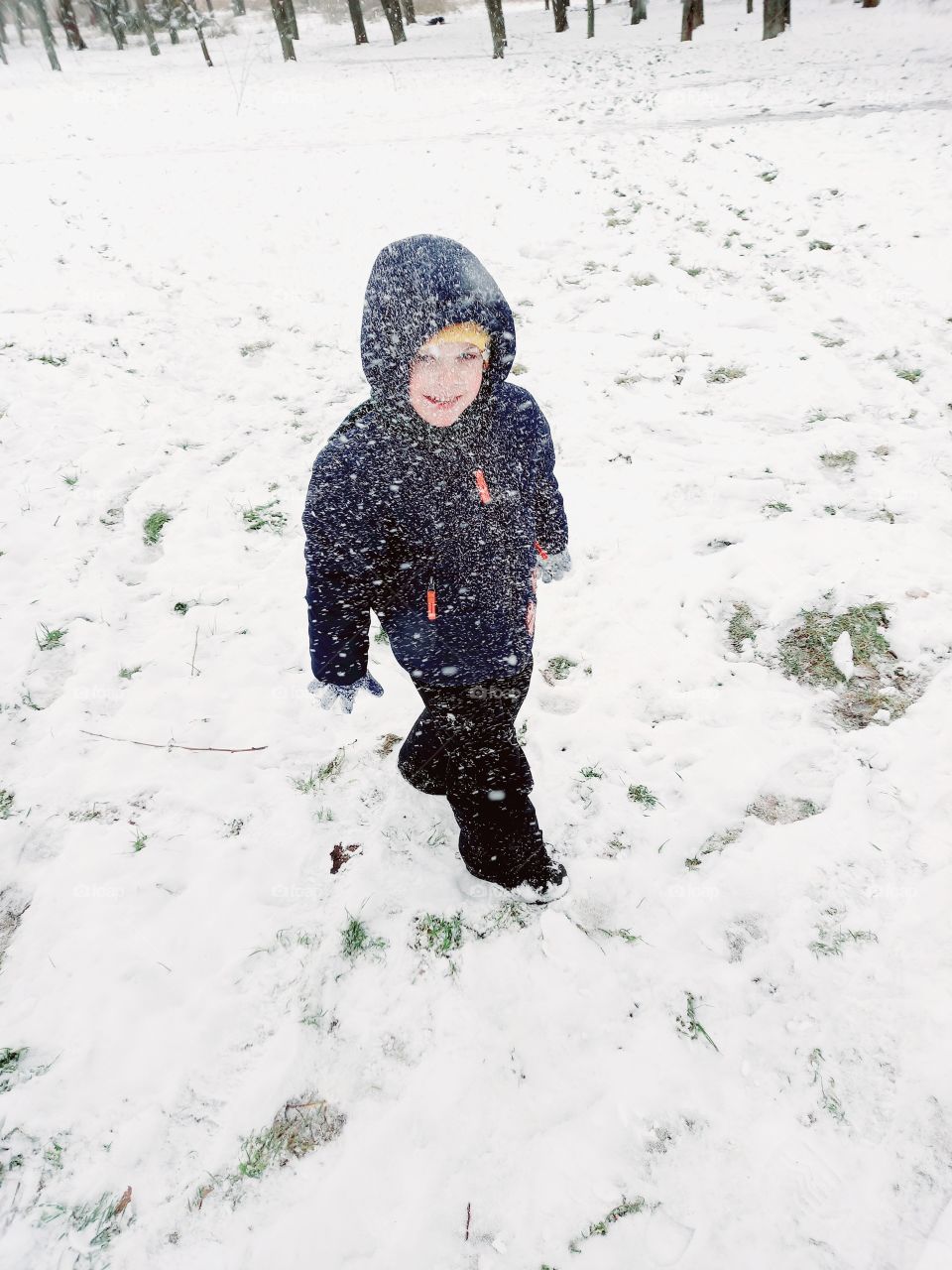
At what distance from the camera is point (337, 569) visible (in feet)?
6.28

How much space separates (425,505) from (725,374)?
14.6 ft

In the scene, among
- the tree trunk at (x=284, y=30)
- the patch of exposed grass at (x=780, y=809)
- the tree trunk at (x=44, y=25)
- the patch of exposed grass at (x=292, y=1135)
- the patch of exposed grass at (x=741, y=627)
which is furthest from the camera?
the tree trunk at (x=284, y=30)

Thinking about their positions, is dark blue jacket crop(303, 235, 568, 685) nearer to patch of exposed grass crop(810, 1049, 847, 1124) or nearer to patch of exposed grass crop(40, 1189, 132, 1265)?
patch of exposed grass crop(810, 1049, 847, 1124)

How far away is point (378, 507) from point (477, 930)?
1.57 metres

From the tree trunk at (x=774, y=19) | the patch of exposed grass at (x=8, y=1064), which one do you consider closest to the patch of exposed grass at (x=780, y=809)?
the patch of exposed grass at (x=8, y=1064)

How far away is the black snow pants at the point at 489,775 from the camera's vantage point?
83.3 inches

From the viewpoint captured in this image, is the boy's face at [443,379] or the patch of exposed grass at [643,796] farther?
the patch of exposed grass at [643,796]

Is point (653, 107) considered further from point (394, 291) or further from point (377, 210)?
point (394, 291)

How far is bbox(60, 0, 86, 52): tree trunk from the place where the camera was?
28.1 meters

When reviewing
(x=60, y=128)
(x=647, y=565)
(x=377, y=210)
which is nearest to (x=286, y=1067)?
(x=647, y=565)

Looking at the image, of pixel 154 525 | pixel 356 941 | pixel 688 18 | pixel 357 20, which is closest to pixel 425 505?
pixel 356 941

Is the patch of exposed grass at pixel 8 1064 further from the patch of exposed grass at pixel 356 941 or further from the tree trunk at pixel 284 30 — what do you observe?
the tree trunk at pixel 284 30

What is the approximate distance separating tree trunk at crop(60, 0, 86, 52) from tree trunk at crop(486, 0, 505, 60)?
21.0 metres

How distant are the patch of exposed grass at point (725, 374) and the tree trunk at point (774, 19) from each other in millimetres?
21652
